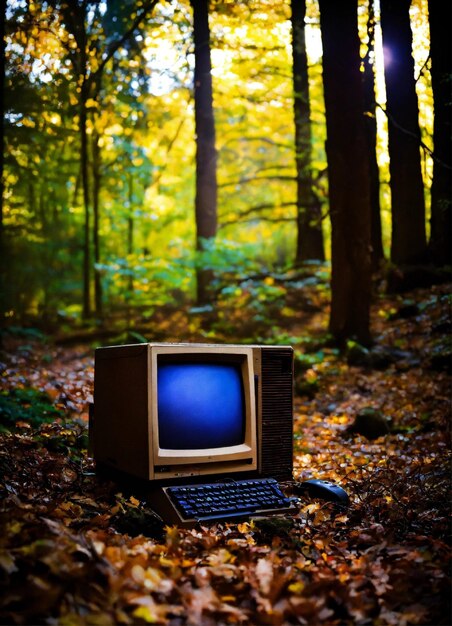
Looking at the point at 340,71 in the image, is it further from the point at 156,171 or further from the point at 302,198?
the point at 156,171

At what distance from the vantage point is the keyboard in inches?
112

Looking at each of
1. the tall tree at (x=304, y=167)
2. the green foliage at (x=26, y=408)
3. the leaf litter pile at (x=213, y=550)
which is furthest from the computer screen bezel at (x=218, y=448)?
the tall tree at (x=304, y=167)

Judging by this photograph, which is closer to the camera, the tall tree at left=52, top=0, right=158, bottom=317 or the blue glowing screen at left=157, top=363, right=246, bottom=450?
the blue glowing screen at left=157, top=363, right=246, bottom=450

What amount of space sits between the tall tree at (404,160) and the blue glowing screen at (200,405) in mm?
7931

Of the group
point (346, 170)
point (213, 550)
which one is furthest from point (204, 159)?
point (213, 550)

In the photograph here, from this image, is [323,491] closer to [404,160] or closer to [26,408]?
[26,408]

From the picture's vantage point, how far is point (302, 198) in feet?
46.9

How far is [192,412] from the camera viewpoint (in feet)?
10.7

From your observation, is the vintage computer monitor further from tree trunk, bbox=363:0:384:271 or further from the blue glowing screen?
tree trunk, bbox=363:0:384:271

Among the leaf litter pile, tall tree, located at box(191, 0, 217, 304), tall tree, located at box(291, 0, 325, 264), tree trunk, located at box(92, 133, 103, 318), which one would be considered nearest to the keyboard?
the leaf litter pile

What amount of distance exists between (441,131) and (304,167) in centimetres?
421

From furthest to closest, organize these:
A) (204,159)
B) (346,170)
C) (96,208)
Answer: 1. (96,208)
2. (204,159)
3. (346,170)

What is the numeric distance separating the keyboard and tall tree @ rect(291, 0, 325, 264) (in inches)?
420

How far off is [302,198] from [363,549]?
12.1 m
